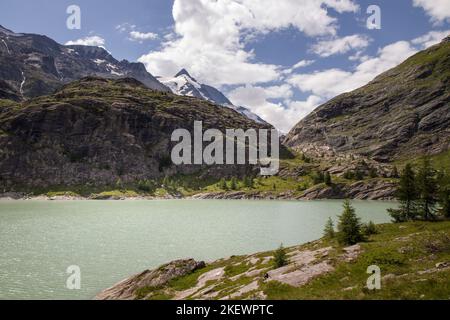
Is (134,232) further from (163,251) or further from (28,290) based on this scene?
(28,290)

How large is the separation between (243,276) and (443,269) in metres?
18.1

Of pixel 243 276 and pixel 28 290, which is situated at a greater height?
pixel 243 276

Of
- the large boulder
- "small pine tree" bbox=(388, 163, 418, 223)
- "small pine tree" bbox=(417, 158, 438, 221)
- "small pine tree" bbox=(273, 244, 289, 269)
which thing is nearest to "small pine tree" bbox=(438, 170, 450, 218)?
"small pine tree" bbox=(417, 158, 438, 221)

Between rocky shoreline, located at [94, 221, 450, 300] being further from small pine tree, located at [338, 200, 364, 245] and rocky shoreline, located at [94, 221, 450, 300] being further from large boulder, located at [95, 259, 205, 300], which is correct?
small pine tree, located at [338, 200, 364, 245]

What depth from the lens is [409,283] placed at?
25.0 m

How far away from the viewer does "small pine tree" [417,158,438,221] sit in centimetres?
5672

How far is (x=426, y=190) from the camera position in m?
Answer: 57.8

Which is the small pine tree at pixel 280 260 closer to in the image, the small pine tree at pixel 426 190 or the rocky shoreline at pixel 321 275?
the rocky shoreline at pixel 321 275

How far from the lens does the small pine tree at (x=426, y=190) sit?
56719mm

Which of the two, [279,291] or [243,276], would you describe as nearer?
[279,291]

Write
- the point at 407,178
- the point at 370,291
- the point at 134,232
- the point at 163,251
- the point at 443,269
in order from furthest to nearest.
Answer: the point at 134,232 → the point at 163,251 → the point at 407,178 → the point at 443,269 → the point at 370,291

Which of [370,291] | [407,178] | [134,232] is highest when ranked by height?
[407,178]

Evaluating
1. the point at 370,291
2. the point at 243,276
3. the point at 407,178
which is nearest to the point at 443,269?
the point at 370,291
